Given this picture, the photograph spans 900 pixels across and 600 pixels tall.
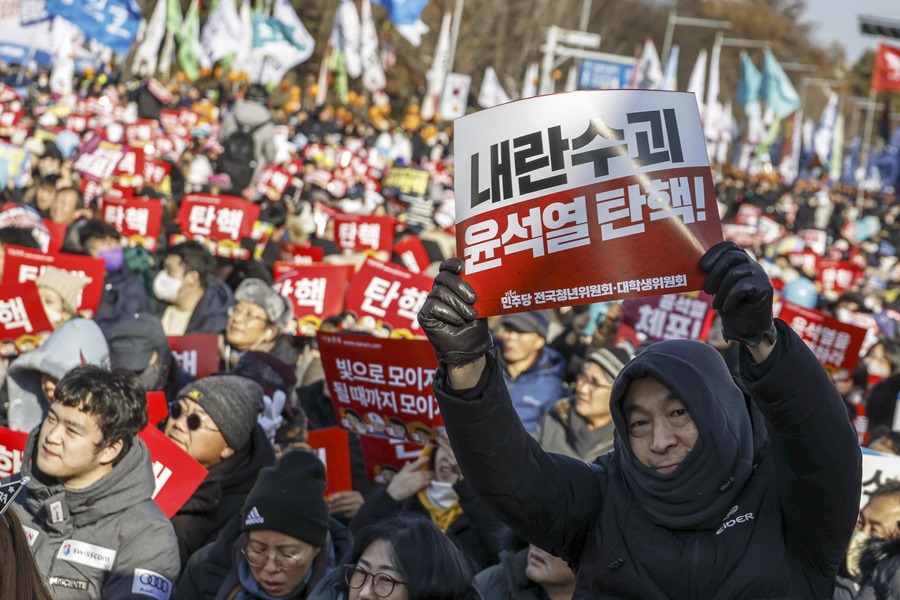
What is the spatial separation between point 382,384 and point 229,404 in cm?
67

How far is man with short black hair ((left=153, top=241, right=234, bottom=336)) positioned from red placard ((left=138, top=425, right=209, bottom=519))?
4121 millimetres

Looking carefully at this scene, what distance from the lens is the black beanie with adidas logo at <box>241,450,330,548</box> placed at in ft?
13.7

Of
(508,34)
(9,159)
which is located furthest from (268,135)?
(508,34)

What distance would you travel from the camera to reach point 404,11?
27312mm

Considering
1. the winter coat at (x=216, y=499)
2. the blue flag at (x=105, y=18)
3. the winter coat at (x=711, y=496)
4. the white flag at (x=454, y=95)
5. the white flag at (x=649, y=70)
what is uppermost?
the white flag at (x=649, y=70)

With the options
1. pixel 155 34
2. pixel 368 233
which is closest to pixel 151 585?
pixel 368 233

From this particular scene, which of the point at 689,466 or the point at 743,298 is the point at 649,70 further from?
the point at 743,298

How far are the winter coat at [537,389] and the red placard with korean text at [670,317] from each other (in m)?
1.58

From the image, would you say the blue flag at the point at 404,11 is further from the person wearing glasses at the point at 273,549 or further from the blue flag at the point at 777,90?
the person wearing glasses at the point at 273,549

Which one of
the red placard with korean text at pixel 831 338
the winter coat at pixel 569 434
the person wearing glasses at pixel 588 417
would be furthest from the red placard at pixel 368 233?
the person wearing glasses at pixel 588 417

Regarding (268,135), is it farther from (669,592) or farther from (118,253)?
(669,592)

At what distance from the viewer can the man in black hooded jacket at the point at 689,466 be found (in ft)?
8.09

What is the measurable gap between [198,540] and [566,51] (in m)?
37.7

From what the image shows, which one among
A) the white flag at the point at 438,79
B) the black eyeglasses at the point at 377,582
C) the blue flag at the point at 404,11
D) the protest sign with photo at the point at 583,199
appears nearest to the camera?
the protest sign with photo at the point at 583,199
